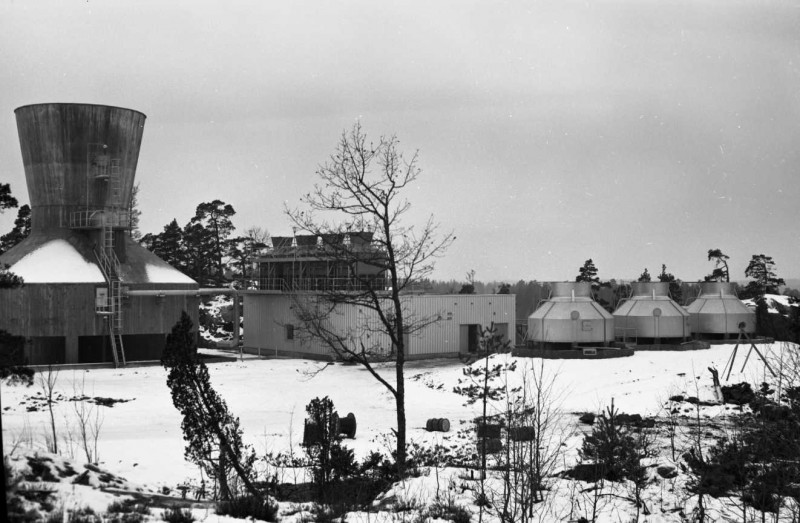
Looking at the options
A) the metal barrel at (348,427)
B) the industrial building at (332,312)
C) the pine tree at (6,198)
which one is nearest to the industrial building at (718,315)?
the industrial building at (332,312)

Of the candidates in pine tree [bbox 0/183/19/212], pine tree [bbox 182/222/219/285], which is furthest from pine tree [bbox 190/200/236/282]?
pine tree [bbox 0/183/19/212]

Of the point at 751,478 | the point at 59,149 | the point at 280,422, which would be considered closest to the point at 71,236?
the point at 59,149

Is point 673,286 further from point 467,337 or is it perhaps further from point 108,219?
point 108,219

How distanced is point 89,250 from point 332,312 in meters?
14.0

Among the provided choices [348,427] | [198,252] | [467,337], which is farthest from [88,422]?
[198,252]

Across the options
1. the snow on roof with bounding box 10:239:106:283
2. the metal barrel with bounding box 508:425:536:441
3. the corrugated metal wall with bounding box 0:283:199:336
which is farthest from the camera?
the snow on roof with bounding box 10:239:106:283

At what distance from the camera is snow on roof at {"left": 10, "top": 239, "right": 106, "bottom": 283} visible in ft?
130

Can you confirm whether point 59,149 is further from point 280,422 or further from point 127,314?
point 280,422

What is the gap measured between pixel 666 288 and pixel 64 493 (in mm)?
37849

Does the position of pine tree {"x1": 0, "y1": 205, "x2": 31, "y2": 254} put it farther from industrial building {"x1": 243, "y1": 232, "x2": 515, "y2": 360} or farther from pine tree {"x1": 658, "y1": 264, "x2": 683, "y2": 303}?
pine tree {"x1": 658, "y1": 264, "x2": 683, "y2": 303}

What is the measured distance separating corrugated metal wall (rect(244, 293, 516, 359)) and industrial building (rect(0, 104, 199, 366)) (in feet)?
17.9

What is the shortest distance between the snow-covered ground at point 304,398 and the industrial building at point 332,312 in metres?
3.07

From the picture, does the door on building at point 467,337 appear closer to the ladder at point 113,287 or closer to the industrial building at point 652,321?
the industrial building at point 652,321

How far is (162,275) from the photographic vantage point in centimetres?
4378
